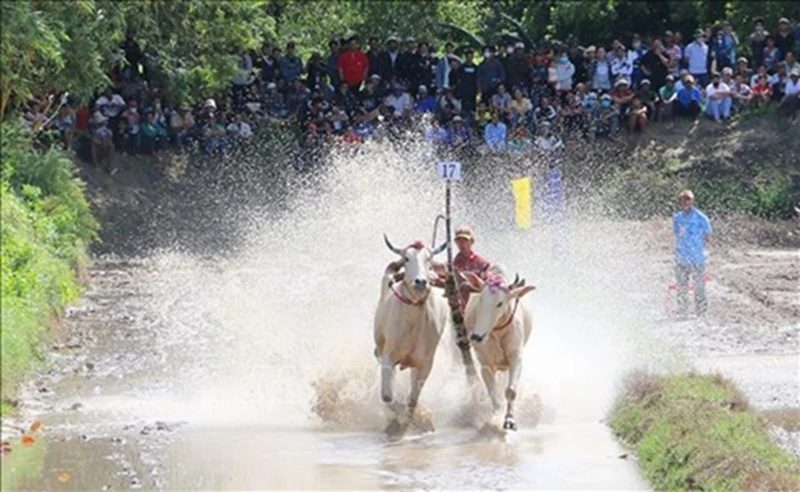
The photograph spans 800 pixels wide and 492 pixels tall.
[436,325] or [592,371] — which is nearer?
[436,325]

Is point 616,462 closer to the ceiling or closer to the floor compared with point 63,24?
closer to the floor

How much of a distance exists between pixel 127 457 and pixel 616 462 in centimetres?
420

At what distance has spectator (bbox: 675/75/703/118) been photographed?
36.2 meters

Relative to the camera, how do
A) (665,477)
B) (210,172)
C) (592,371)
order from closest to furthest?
(665,477) < (592,371) < (210,172)

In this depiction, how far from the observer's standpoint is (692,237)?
25.5 m

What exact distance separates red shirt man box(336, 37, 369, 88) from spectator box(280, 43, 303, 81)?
2.45ft

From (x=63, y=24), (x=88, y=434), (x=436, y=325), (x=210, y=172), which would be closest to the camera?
(x=88, y=434)

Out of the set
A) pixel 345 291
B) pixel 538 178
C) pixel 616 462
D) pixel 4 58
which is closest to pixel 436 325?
pixel 616 462

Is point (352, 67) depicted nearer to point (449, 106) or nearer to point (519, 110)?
point (449, 106)

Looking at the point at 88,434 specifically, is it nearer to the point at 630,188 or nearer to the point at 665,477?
the point at 665,477

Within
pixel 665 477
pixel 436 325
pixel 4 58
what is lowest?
pixel 665 477

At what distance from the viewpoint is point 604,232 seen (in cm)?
3288

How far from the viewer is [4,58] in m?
22.4

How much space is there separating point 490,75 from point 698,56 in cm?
381
